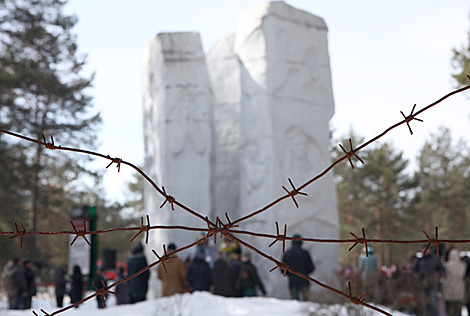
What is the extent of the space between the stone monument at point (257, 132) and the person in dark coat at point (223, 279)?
408 centimetres

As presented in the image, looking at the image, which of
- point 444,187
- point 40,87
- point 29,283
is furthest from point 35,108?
point 444,187

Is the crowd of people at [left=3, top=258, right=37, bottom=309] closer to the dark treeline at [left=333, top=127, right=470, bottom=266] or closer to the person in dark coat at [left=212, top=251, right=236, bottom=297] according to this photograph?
the person in dark coat at [left=212, top=251, right=236, bottom=297]

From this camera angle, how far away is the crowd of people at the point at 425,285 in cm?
925

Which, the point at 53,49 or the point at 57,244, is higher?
the point at 53,49

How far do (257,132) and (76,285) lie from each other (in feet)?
17.3

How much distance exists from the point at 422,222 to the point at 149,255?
2071 centimetres

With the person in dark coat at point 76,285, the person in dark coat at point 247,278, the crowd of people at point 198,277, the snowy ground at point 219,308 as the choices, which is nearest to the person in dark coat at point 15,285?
the crowd of people at point 198,277

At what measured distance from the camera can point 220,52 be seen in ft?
59.5

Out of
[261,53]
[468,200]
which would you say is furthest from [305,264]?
[468,200]

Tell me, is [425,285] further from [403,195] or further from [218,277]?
[403,195]

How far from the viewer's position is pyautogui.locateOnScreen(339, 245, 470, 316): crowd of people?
9.25 meters

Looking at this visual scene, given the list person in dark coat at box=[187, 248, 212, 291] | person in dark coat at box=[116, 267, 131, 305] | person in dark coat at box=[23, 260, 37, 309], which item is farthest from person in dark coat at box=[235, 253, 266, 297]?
person in dark coat at box=[23, 260, 37, 309]

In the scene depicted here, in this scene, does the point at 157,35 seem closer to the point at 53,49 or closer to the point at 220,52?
the point at 220,52

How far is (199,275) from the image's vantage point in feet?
33.4
